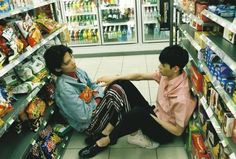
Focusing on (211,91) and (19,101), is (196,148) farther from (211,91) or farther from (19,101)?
(19,101)

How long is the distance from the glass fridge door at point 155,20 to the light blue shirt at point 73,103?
3.12 m

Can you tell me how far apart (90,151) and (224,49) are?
1.60 meters

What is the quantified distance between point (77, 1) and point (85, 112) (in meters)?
3.67

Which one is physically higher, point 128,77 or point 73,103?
point 128,77

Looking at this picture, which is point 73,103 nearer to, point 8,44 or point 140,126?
point 140,126

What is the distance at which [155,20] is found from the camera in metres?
5.70

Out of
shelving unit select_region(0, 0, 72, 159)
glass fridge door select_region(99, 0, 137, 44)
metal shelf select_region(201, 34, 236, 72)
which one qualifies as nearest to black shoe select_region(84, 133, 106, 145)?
shelving unit select_region(0, 0, 72, 159)

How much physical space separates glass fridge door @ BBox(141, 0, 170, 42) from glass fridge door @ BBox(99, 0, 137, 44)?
10.0 inches

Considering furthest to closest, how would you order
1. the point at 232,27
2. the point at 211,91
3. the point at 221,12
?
the point at 211,91 → the point at 221,12 → the point at 232,27

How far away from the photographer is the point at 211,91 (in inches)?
77.0

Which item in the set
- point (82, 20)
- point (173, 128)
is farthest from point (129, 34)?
point (173, 128)

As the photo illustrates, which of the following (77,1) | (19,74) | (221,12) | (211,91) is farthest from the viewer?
(77,1)

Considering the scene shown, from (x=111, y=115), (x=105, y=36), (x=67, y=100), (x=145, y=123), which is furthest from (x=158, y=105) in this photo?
(x=105, y=36)

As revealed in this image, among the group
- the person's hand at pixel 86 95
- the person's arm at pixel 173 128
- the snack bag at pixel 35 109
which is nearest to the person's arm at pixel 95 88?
the person's hand at pixel 86 95
